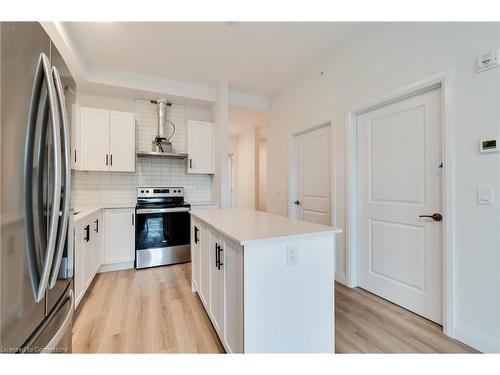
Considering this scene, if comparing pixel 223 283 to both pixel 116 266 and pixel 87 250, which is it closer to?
pixel 87 250

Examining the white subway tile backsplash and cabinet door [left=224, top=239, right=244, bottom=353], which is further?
the white subway tile backsplash

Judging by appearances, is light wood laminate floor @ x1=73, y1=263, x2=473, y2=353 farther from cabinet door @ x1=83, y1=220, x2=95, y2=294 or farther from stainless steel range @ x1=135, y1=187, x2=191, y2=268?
stainless steel range @ x1=135, y1=187, x2=191, y2=268

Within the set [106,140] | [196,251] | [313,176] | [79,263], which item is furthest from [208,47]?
[79,263]

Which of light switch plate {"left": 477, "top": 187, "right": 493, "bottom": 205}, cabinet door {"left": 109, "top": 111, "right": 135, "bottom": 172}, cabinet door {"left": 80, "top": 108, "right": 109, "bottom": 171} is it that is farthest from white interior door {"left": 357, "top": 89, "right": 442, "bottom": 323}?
cabinet door {"left": 80, "top": 108, "right": 109, "bottom": 171}

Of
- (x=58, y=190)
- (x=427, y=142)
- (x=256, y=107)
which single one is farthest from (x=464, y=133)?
(x=256, y=107)

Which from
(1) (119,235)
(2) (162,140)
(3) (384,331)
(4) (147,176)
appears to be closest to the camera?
(3) (384,331)

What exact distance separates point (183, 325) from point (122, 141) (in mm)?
2685

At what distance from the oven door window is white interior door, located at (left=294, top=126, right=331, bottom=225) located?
177 cm

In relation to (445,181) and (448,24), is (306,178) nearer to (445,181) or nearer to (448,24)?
(445,181)

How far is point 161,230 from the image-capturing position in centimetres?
330

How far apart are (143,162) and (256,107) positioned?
2.20 m

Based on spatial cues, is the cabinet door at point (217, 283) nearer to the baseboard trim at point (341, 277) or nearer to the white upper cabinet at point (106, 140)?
the baseboard trim at point (341, 277)

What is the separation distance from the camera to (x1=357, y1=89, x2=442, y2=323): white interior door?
1.90m

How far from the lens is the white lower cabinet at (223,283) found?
4.13 ft
